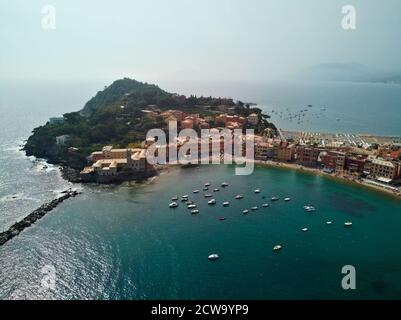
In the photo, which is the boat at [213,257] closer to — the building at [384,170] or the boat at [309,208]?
the boat at [309,208]

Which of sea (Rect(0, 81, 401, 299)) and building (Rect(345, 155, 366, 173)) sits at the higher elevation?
building (Rect(345, 155, 366, 173))

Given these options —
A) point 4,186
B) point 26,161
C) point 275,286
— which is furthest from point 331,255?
point 26,161

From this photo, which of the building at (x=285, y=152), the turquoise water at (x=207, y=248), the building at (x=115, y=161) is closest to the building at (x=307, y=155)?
the building at (x=285, y=152)

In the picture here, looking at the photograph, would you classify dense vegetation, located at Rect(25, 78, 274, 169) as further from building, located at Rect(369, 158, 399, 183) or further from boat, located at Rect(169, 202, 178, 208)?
building, located at Rect(369, 158, 399, 183)

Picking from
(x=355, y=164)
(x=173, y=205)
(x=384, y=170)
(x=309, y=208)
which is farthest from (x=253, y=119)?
(x=173, y=205)

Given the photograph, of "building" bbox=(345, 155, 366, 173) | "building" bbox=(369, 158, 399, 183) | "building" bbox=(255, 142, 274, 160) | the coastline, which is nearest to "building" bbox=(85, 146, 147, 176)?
the coastline

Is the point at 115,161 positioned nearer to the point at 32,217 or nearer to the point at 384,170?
the point at 32,217
